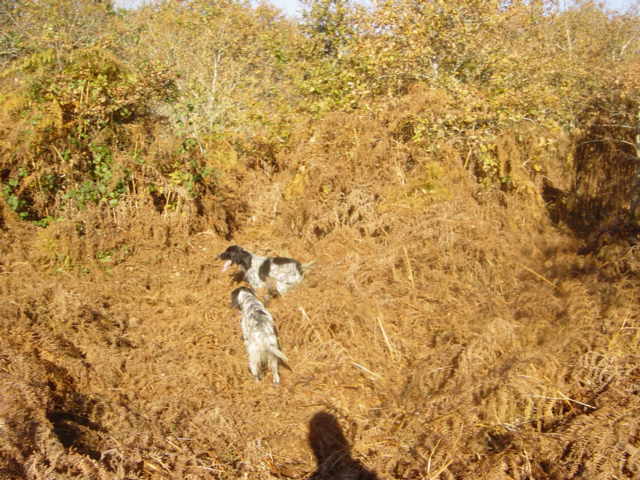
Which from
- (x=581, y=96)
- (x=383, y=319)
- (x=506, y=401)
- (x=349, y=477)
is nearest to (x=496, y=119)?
(x=581, y=96)

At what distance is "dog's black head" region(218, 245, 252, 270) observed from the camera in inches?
281

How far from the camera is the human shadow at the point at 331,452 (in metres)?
3.86

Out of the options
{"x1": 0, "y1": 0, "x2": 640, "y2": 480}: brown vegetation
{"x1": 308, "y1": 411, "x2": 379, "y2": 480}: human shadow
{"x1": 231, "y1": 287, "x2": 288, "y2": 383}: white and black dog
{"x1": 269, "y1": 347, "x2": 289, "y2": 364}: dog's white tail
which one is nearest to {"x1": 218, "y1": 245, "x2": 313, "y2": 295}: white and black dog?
{"x1": 0, "y1": 0, "x2": 640, "y2": 480}: brown vegetation

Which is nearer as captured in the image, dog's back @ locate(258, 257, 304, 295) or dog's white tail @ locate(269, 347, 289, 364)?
dog's white tail @ locate(269, 347, 289, 364)

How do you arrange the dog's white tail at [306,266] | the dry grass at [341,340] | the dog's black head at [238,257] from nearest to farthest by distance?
the dry grass at [341,340] < the dog's white tail at [306,266] < the dog's black head at [238,257]

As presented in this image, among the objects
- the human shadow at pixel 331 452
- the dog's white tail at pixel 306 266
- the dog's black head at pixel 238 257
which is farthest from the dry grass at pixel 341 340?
the dog's black head at pixel 238 257

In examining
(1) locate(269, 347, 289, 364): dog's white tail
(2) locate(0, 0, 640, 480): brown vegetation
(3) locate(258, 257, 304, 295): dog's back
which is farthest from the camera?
(3) locate(258, 257, 304, 295): dog's back

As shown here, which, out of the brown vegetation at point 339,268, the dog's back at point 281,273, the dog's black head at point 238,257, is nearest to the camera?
the brown vegetation at point 339,268

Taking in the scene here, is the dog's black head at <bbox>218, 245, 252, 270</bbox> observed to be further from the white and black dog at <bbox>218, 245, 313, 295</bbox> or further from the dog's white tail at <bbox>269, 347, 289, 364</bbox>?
the dog's white tail at <bbox>269, 347, 289, 364</bbox>

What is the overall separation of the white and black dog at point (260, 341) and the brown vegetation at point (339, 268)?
188 mm

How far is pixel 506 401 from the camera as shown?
401 centimetres

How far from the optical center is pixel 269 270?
22.6 ft

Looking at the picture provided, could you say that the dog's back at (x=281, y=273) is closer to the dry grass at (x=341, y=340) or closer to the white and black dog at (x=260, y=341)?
the dry grass at (x=341, y=340)

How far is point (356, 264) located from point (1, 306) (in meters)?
3.88
